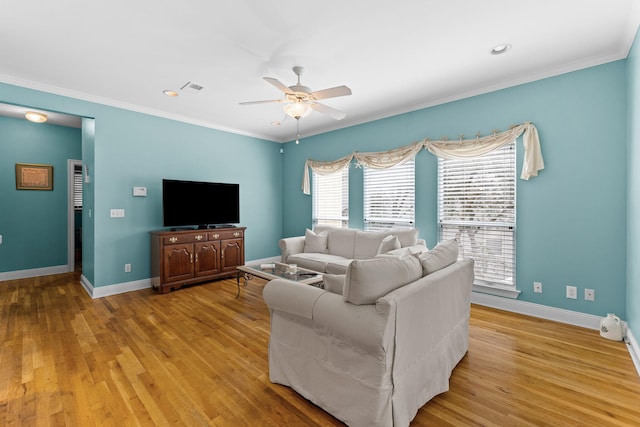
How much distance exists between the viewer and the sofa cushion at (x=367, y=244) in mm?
4344

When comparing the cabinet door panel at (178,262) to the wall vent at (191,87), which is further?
the cabinet door panel at (178,262)

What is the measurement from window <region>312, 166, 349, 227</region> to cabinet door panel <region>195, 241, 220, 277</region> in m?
1.99

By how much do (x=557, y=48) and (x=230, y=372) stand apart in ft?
13.6

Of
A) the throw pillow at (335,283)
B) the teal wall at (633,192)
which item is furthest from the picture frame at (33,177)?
the teal wall at (633,192)

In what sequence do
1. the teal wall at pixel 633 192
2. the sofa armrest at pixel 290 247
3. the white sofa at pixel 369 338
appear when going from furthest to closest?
the sofa armrest at pixel 290 247 < the teal wall at pixel 633 192 < the white sofa at pixel 369 338

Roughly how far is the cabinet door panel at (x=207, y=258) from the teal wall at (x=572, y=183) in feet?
13.4

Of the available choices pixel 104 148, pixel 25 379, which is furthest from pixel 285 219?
pixel 25 379

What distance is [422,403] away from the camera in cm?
181

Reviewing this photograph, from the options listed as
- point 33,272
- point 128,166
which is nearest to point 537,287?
point 128,166

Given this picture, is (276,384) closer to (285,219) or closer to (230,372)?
(230,372)

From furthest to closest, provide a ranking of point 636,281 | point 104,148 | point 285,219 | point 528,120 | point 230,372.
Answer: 1. point 285,219
2. point 104,148
3. point 528,120
4. point 636,281
5. point 230,372

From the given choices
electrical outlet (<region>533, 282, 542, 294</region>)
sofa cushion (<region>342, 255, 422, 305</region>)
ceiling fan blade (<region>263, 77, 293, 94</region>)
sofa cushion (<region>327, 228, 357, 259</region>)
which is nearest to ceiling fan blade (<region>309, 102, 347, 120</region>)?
ceiling fan blade (<region>263, 77, 293, 94</region>)

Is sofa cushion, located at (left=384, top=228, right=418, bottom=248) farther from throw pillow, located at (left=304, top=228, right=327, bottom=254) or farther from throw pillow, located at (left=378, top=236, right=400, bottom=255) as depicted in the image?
throw pillow, located at (left=304, top=228, right=327, bottom=254)

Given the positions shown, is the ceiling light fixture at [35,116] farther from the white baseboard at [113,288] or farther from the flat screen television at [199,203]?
the white baseboard at [113,288]
